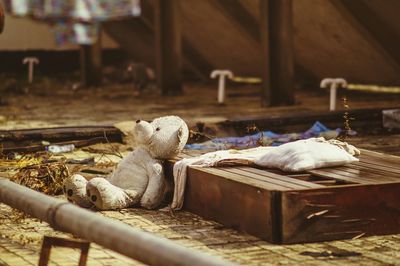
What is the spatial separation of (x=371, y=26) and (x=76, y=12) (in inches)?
321

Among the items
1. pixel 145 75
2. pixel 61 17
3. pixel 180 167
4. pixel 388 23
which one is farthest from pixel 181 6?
pixel 180 167

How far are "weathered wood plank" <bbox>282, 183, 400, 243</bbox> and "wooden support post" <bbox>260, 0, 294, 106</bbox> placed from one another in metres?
8.66

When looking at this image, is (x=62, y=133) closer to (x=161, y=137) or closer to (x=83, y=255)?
(x=161, y=137)

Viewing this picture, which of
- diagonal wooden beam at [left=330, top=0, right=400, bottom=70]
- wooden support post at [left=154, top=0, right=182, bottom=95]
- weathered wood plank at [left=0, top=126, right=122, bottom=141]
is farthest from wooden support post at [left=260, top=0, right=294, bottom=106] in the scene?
weathered wood plank at [left=0, top=126, right=122, bottom=141]

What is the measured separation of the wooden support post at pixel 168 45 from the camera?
1783cm

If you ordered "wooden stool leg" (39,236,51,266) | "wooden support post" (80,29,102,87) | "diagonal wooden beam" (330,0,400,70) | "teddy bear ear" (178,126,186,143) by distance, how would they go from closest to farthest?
"wooden stool leg" (39,236,51,266) → "teddy bear ear" (178,126,186,143) → "diagonal wooden beam" (330,0,400,70) → "wooden support post" (80,29,102,87)

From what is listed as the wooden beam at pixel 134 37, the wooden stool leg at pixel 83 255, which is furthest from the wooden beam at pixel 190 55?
the wooden stool leg at pixel 83 255

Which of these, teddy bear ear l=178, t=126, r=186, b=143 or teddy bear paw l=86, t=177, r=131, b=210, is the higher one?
teddy bear ear l=178, t=126, r=186, b=143

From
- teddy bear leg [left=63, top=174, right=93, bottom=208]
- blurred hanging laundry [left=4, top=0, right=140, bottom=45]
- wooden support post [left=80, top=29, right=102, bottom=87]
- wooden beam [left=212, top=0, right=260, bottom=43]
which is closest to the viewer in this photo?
teddy bear leg [left=63, top=174, right=93, bottom=208]

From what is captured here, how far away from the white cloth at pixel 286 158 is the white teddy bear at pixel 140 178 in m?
0.17

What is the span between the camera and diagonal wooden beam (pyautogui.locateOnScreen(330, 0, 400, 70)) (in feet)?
49.3

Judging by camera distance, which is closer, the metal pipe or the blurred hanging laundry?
the metal pipe

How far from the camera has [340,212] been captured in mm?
6023

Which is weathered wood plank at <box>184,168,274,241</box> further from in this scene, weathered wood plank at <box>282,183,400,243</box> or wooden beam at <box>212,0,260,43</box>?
wooden beam at <box>212,0,260,43</box>
